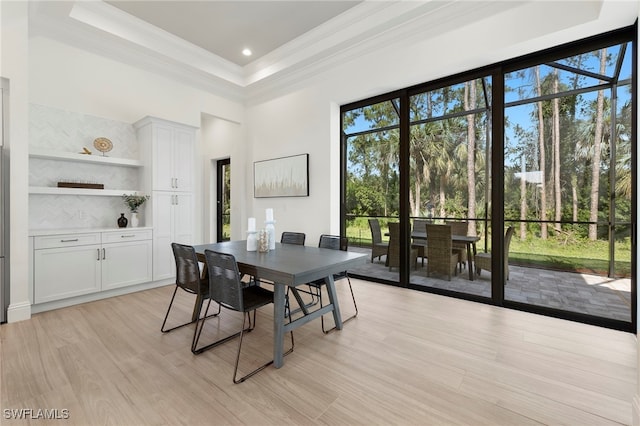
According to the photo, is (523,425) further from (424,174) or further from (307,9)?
(307,9)

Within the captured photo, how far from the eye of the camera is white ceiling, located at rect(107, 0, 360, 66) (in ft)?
12.3

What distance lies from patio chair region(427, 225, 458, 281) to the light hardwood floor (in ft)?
Result: 2.83

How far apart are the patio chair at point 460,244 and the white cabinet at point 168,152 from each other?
393 cm

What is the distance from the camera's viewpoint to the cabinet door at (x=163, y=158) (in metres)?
4.20

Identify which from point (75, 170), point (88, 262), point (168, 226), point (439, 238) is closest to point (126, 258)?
point (88, 262)

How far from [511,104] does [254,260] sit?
3.32 meters

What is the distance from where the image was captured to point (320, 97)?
4.78 metres

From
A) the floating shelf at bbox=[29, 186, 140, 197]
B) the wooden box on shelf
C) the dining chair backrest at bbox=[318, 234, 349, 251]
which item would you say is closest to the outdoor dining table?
the dining chair backrest at bbox=[318, 234, 349, 251]

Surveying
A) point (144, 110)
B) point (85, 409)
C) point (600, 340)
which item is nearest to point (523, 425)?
point (600, 340)

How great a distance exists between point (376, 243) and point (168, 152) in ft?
11.2

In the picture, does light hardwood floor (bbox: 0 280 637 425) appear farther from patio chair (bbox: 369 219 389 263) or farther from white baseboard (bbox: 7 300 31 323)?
patio chair (bbox: 369 219 389 263)

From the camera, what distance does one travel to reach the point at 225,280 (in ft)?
7.26

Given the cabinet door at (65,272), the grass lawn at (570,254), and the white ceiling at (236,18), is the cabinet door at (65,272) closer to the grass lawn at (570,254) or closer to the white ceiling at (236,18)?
the white ceiling at (236,18)

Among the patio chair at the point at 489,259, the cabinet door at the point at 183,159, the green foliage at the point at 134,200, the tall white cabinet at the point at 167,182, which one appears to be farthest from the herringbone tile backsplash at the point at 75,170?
the patio chair at the point at 489,259
